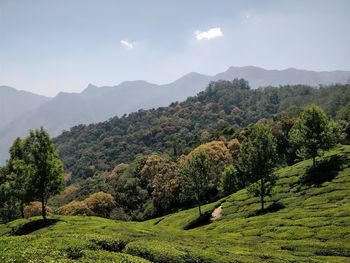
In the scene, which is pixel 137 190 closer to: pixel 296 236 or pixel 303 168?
pixel 303 168

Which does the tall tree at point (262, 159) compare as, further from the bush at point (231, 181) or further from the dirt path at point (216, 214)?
the bush at point (231, 181)

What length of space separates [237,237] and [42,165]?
1185 inches

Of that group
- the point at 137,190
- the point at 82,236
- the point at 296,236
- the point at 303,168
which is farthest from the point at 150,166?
the point at 82,236

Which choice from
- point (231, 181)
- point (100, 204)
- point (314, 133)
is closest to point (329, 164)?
point (314, 133)

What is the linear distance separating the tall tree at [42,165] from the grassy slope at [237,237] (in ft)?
19.0

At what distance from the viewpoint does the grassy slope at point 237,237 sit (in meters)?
24.5

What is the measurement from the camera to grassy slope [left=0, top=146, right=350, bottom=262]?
2453cm

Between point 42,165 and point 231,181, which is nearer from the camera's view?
point 42,165

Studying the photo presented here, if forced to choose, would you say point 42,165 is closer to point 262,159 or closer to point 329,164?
point 262,159

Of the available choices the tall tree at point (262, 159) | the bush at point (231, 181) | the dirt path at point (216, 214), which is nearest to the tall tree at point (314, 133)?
the tall tree at point (262, 159)

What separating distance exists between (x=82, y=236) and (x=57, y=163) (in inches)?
1110

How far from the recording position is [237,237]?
4388cm

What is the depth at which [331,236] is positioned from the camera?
37.3 metres

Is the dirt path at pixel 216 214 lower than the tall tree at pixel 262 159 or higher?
lower
